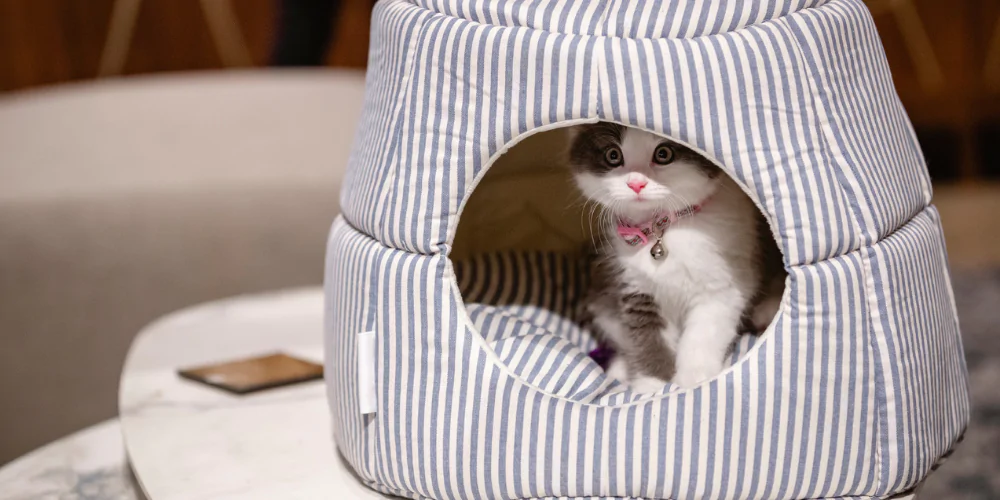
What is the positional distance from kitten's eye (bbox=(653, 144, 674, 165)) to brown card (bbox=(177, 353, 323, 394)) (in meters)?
0.67

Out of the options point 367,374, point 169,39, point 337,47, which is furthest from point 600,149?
point 169,39

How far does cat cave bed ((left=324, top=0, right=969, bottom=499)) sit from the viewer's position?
960 mm

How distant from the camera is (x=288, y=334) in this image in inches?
68.1

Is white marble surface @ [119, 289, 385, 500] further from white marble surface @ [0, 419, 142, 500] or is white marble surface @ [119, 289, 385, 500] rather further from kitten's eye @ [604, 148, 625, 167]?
kitten's eye @ [604, 148, 625, 167]

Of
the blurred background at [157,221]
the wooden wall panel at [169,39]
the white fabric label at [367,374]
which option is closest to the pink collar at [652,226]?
the white fabric label at [367,374]

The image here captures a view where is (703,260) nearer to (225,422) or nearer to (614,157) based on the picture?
(614,157)

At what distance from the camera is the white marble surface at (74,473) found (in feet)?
4.05

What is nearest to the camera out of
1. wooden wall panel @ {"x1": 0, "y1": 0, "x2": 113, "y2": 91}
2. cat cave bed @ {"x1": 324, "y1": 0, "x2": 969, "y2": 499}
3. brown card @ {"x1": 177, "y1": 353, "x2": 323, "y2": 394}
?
cat cave bed @ {"x1": 324, "y1": 0, "x2": 969, "y2": 499}

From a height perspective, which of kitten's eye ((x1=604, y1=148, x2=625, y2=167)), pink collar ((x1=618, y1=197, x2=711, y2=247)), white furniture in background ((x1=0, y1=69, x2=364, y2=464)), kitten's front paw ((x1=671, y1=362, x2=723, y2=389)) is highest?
kitten's eye ((x1=604, y1=148, x2=625, y2=167))

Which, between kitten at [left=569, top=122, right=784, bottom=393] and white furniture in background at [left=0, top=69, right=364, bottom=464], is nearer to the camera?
kitten at [left=569, top=122, right=784, bottom=393]

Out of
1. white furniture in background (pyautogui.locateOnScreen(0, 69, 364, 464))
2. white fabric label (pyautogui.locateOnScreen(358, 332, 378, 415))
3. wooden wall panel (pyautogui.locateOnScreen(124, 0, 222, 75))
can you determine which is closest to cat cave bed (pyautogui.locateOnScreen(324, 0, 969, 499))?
white fabric label (pyautogui.locateOnScreen(358, 332, 378, 415))

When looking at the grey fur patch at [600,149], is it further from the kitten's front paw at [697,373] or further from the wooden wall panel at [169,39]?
the wooden wall panel at [169,39]

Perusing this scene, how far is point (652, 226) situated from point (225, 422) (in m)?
0.65

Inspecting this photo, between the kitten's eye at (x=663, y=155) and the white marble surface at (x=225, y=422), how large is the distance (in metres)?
0.52
